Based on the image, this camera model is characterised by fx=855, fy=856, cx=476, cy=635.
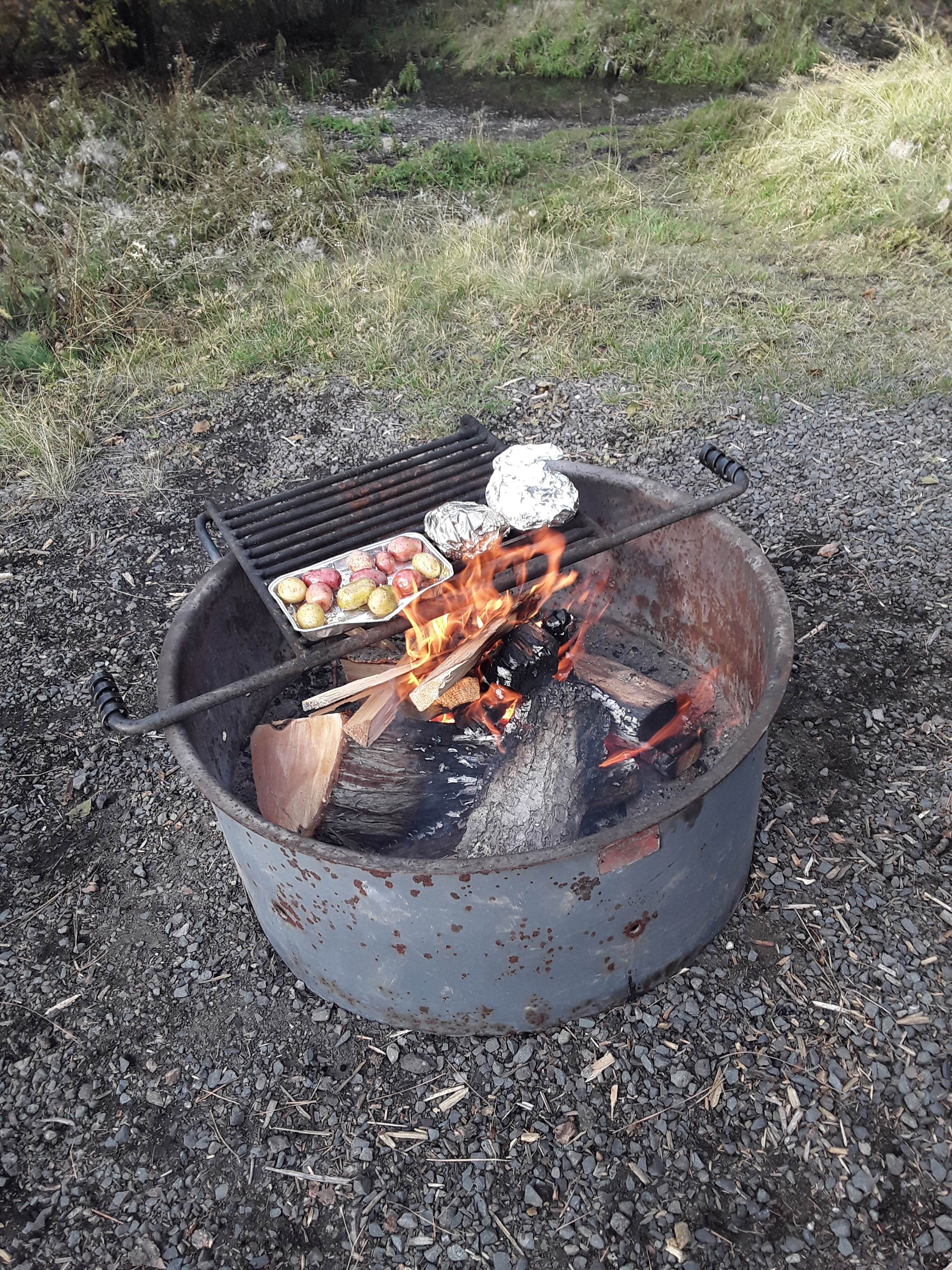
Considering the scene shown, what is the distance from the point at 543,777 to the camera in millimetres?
2537

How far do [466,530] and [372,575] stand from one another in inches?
12.5

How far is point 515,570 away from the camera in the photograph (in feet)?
8.25

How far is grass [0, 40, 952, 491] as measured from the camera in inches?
213

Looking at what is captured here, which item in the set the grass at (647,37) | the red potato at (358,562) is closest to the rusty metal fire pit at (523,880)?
the red potato at (358,562)

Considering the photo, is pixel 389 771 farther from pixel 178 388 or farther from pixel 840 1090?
pixel 178 388

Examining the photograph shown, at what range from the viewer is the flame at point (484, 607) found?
2.55 metres

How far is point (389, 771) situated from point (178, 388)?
3.90 metres

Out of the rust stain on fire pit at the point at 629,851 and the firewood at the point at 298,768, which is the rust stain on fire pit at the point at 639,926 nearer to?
the rust stain on fire pit at the point at 629,851

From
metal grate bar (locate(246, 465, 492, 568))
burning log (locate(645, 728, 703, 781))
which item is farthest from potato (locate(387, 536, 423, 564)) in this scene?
burning log (locate(645, 728, 703, 781))

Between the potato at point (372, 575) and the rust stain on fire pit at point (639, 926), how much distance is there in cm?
119

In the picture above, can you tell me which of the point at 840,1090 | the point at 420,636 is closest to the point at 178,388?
the point at 420,636

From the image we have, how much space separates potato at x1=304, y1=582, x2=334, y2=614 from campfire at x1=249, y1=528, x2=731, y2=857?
24 cm

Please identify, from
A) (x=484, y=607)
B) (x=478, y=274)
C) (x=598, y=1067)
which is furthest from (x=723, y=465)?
(x=478, y=274)

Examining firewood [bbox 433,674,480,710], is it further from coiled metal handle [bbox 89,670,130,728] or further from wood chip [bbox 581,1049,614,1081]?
wood chip [bbox 581,1049,614,1081]
